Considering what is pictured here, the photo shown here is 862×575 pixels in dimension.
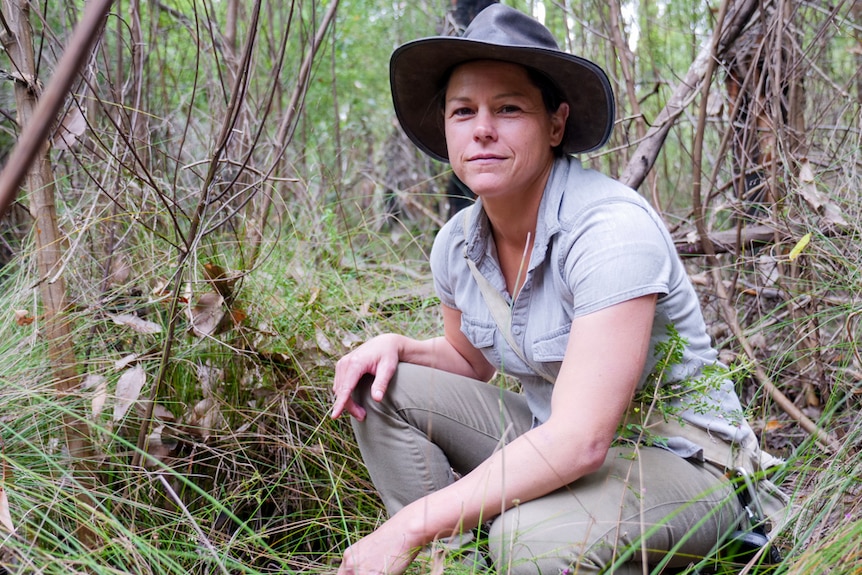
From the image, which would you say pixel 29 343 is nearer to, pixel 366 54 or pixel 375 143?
pixel 375 143

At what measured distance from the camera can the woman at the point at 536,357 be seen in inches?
65.6

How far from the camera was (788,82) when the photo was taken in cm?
294

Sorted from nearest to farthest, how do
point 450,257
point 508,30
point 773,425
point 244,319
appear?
point 508,30, point 450,257, point 244,319, point 773,425

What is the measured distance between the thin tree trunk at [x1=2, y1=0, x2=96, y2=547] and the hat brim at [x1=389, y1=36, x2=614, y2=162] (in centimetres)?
87

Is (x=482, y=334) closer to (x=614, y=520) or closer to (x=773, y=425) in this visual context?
(x=614, y=520)

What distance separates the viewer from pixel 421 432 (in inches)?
85.7

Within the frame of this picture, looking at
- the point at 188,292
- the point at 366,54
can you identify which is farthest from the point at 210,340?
the point at 366,54

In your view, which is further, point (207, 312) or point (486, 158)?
point (207, 312)

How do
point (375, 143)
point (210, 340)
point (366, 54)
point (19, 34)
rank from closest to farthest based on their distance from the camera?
1. point (19, 34)
2. point (210, 340)
3. point (375, 143)
4. point (366, 54)

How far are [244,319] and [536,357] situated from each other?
0.88 meters

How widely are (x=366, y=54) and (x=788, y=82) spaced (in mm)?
4906

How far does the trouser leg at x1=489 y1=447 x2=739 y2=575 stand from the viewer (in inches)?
64.7

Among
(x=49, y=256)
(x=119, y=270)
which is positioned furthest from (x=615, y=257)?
(x=119, y=270)

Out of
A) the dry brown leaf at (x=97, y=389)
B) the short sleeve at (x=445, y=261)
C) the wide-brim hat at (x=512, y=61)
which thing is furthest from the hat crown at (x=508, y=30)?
the dry brown leaf at (x=97, y=389)
